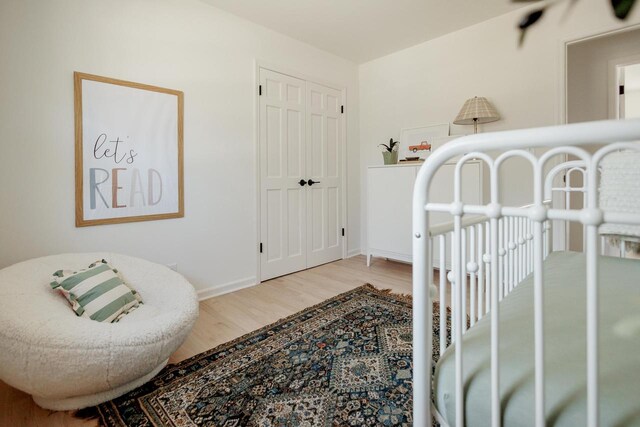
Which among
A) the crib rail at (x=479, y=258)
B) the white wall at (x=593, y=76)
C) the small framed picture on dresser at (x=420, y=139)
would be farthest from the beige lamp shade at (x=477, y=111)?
the crib rail at (x=479, y=258)

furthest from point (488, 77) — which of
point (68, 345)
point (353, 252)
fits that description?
point (68, 345)

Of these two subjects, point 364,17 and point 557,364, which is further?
point 364,17

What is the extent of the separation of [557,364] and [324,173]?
3038 millimetres

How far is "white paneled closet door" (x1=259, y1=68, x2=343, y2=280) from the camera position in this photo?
9.93ft

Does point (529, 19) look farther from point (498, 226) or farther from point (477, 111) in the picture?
point (477, 111)

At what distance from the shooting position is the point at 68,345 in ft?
3.94

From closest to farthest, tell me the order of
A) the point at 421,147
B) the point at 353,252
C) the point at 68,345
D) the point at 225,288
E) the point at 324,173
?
the point at 68,345 → the point at 225,288 → the point at 421,147 → the point at 324,173 → the point at 353,252

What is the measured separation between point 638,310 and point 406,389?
883mm

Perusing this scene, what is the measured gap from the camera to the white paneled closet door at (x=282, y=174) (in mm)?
3002

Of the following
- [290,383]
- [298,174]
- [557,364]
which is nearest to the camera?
[557,364]

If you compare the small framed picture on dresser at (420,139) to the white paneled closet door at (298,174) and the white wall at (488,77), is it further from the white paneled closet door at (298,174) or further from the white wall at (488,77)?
the white paneled closet door at (298,174)

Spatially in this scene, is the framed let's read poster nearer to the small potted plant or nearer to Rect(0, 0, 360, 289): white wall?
Rect(0, 0, 360, 289): white wall

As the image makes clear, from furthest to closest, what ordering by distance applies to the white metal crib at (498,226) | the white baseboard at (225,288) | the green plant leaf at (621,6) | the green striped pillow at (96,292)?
1. the white baseboard at (225,288)
2. the green striped pillow at (96,292)
3. the white metal crib at (498,226)
4. the green plant leaf at (621,6)

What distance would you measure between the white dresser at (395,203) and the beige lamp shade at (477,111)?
44cm
